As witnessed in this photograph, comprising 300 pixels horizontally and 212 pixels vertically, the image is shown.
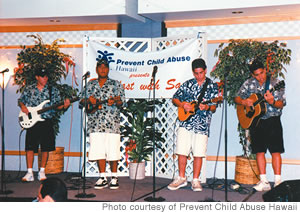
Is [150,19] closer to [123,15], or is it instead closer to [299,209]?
[123,15]

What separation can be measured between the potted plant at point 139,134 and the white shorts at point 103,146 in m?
0.80

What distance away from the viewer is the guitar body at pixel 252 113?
5270 millimetres

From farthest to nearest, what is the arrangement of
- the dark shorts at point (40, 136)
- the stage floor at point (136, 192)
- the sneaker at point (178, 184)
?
the dark shorts at point (40, 136) < the sneaker at point (178, 184) < the stage floor at point (136, 192)

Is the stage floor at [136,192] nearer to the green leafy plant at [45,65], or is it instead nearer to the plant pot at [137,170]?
the plant pot at [137,170]

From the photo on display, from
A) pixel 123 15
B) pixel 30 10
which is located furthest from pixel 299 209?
pixel 30 10

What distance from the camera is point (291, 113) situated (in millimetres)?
6445

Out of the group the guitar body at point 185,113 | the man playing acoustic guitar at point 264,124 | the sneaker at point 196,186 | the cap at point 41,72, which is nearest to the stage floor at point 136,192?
the sneaker at point 196,186

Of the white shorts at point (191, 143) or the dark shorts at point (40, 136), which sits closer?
the white shorts at point (191, 143)

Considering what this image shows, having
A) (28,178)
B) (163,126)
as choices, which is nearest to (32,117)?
(28,178)

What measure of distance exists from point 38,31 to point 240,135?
12.5ft

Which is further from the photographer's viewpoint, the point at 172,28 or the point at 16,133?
the point at 16,133

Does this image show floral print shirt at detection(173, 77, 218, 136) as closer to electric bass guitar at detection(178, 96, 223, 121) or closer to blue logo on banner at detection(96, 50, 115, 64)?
electric bass guitar at detection(178, 96, 223, 121)

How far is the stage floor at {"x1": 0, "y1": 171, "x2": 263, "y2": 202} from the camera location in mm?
5172

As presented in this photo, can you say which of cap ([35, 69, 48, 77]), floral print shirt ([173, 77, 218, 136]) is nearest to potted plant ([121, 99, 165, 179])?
floral print shirt ([173, 77, 218, 136])
